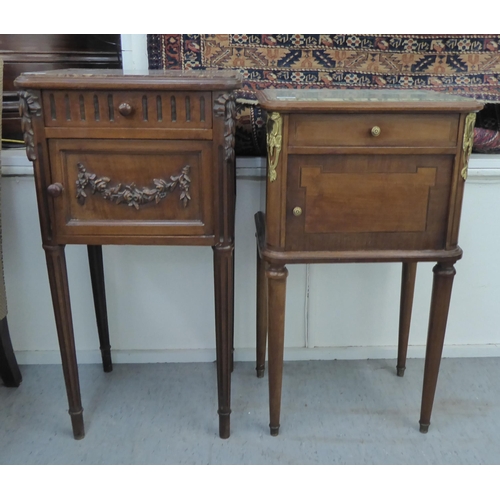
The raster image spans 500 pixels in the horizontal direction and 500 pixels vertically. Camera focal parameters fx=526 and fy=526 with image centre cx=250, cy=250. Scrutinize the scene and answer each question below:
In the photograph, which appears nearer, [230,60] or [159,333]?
[230,60]

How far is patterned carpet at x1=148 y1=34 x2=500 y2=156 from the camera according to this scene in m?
1.54

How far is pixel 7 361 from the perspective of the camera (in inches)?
61.8

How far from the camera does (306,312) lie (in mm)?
1715

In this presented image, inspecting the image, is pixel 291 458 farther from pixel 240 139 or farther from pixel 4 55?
pixel 4 55

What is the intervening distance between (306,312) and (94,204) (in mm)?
813

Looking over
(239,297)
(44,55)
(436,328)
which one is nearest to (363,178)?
(436,328)

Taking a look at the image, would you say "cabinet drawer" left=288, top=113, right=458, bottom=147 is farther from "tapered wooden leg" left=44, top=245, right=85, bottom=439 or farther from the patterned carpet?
"tapered wooden leg" left=44, top=245, right=85, bottom=439

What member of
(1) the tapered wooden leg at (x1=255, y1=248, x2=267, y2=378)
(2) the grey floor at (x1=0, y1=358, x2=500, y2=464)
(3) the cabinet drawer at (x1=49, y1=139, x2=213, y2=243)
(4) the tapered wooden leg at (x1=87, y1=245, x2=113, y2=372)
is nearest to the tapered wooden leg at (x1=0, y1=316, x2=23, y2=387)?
(2) the grey floor at (x1=0, y1=358, x2=500, y2=464)

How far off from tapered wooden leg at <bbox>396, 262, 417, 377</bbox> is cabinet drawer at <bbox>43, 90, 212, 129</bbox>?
80 cm

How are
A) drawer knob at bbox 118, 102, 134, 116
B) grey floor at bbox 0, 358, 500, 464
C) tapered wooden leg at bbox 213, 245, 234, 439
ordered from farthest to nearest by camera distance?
1. grey floor at bbox 0, 358, 500, 464
2. tapered wooden leg at bbox 213, 245, 234, 439
3. drawer knob at bbox 118, 102, 134, 116

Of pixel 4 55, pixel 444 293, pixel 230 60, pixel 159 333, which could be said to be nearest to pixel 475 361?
pixel 444 293

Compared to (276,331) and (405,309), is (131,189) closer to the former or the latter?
(276,331)

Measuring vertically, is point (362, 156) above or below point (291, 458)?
above

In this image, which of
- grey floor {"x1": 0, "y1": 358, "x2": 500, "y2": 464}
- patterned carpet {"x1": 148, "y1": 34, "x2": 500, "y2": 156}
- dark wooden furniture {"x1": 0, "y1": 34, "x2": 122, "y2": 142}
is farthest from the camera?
dark wooden furniture {"x1": 0, "y1": 34, "x2": 122, "y2": 142}
